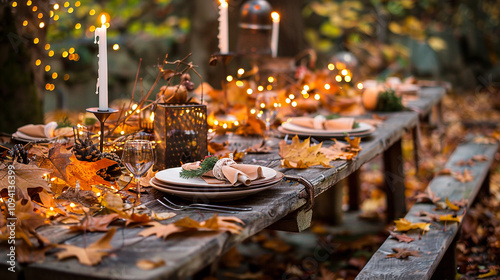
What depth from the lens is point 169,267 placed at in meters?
1.04

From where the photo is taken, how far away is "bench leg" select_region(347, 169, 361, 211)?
4625 millimetres

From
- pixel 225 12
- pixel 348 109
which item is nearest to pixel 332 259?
pixel 348 109

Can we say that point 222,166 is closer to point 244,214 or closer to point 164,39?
point 244,214

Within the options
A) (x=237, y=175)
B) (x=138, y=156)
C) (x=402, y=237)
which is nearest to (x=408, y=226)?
(x=402, y=237)

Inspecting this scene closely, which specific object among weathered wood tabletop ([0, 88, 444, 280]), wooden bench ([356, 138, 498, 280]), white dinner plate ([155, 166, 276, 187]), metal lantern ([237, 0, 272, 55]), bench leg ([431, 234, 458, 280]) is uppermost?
metal lantern ([237, 0, 272, 55])

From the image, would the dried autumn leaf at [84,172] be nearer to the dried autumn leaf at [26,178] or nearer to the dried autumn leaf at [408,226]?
the dried autumn leaf at [26,178]

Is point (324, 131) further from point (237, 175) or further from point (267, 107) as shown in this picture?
point (237, 175)

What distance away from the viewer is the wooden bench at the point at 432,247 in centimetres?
190

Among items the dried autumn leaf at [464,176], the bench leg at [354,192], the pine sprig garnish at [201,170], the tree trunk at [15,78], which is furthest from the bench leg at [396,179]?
the pine sprig garnish at [201,170]

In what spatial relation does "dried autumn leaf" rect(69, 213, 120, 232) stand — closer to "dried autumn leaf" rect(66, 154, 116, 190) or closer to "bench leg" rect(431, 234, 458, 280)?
"dried autumn leaf" rect(66, 154, 116, 190)

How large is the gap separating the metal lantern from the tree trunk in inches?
47.9

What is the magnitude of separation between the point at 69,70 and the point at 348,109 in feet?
17.0

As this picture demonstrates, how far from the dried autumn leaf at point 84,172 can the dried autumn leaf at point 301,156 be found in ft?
2.14

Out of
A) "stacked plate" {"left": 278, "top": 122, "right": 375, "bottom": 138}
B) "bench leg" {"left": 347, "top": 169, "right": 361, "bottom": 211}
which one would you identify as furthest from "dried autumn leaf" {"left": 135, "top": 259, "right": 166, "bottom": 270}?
"bench leg" {"left": 347, "top": 169, "right": 361, "bottom": 211}
